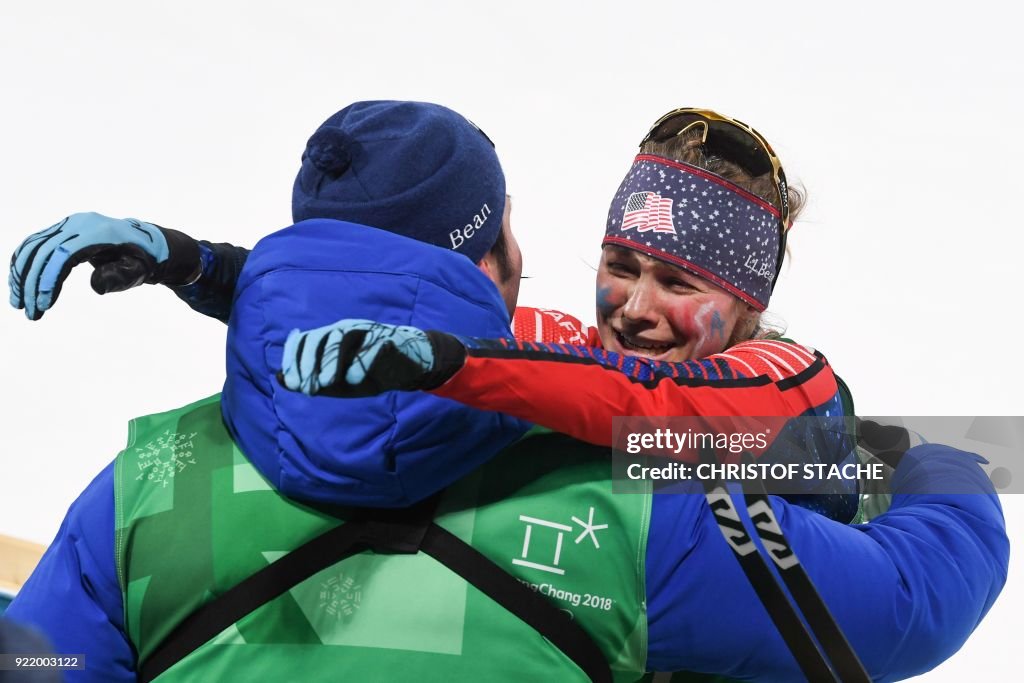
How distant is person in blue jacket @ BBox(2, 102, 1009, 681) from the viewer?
948 mm

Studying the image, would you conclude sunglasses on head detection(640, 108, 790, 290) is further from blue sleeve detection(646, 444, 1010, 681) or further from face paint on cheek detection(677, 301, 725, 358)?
blue sleeve detection(646, 444, 1010, 681)

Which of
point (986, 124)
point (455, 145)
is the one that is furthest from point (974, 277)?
Answer: point (455, 145)

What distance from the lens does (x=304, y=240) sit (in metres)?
1.00

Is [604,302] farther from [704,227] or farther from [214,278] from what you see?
[214,278]

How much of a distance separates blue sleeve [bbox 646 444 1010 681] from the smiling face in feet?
1.45

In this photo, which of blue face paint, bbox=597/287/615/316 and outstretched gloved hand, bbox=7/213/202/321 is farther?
blue face paint, bbox=597/287/615/316

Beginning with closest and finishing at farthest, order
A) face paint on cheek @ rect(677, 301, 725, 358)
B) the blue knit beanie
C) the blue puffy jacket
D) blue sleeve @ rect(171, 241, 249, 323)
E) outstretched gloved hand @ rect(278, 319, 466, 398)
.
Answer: outstretched gloved hand @ rect(278, 319, 466, 398) < the blue puffy jacket < the blue knit beanie < blue sleeve @ rect(171, 241, 249, 323) < face paint on cheek @ rect(677, 301, 725, 358)

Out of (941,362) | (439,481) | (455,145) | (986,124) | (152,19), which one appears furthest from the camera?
(152,19)

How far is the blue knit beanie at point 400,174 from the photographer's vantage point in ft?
3.43

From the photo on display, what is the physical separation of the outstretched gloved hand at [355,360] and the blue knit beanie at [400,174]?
0.20 m

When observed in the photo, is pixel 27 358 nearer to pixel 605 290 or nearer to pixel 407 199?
pixel 605 290

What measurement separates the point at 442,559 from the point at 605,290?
27.5 inches

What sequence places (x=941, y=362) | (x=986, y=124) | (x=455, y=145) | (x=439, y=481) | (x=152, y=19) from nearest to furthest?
(x=439, y=481)
(x=455, y=145)
(x=941, y=362)
(x=986, y=124)
(x=152, y=19)

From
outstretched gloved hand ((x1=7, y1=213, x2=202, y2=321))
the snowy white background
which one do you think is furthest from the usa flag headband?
the snowy white background
